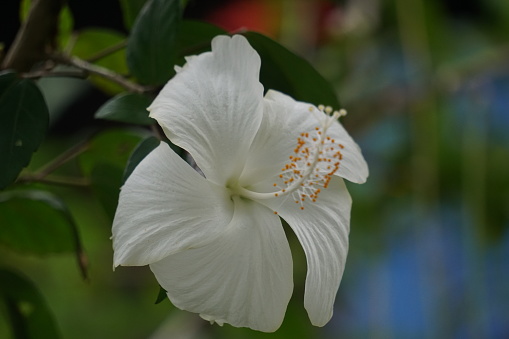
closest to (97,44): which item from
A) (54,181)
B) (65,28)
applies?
(65,28)

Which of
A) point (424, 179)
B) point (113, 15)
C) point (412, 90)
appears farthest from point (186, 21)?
point (113, 15)

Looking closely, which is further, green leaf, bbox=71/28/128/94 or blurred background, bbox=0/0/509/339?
blurred background, bbox=0/0/509/339

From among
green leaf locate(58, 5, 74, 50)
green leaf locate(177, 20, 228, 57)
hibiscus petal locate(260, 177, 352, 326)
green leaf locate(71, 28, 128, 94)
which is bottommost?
green leaf locate(71, 28, 128, 94)

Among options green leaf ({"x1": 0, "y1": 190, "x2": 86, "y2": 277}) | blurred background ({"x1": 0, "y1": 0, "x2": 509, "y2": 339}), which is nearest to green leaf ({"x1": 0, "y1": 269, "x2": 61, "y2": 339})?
green leaf ({"x1": 0, "y1": 190, "x2": 86, "y2": 277})

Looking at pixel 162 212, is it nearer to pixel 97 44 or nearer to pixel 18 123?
pixel 18 123

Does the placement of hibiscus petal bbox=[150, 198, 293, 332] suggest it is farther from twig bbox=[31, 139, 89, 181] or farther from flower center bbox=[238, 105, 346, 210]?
twig bbox=[31, 139, 89, 181]

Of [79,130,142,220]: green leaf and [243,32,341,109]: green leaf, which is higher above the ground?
[243,32,341,109]: green leaf
